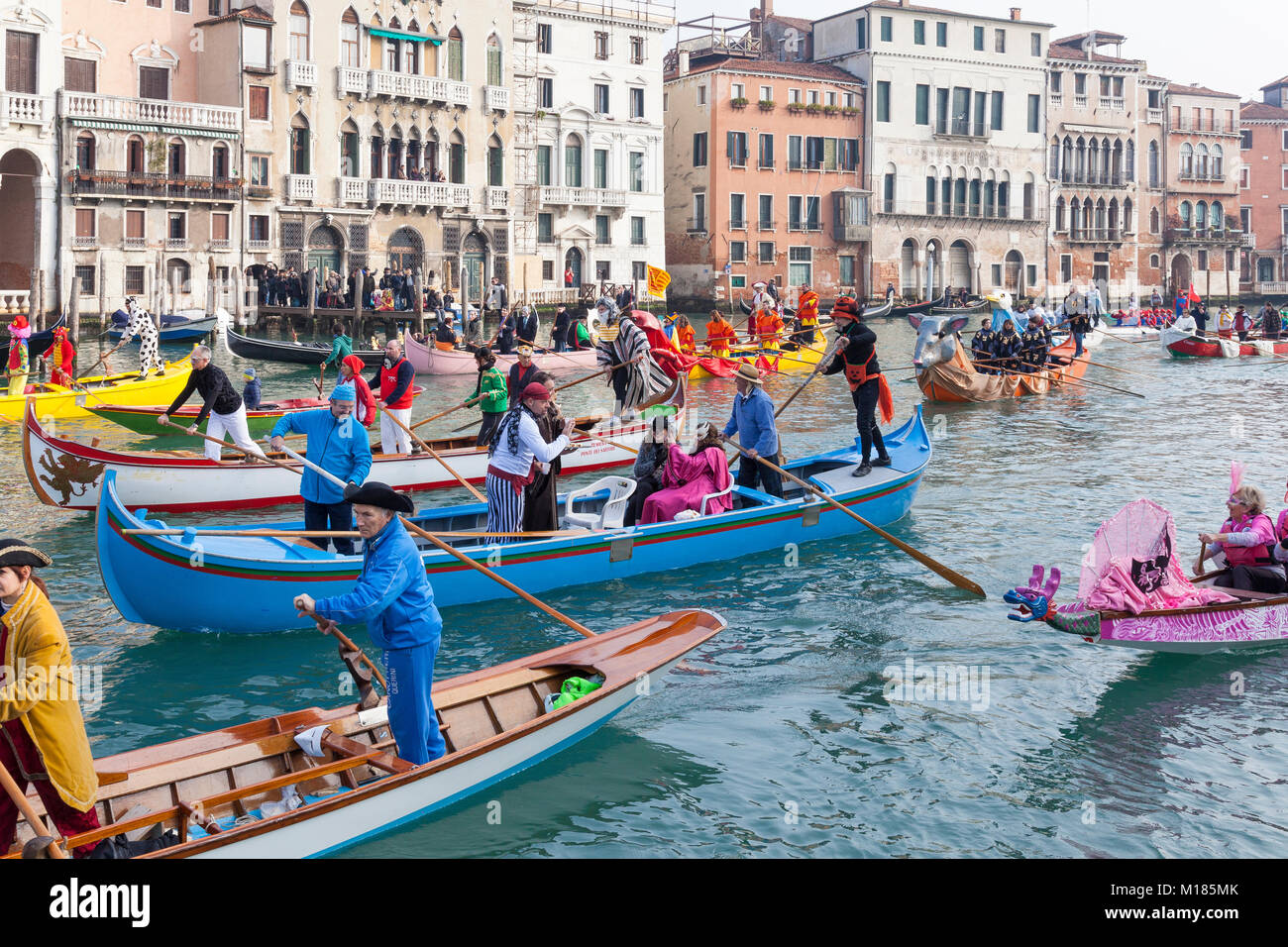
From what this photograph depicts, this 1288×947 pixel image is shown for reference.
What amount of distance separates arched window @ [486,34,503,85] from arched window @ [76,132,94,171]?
1176 cm

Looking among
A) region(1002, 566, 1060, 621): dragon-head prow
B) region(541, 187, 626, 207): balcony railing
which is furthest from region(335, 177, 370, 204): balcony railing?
region(1002, 566, 1060, 621): dragon-head prow

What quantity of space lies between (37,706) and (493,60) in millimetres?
35466

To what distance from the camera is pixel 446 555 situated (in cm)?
823

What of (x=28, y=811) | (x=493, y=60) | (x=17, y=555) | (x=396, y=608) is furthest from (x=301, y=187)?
(x=28, y=811)

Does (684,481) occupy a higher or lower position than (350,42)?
lower

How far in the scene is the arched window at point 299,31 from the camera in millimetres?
33000

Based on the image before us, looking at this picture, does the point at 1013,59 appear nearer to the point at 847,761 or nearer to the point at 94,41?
the point at 94,41

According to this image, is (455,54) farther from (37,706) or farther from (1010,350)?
(37,706)

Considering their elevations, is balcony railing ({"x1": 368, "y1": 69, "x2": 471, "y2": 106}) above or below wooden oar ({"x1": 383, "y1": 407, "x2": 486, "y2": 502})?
above

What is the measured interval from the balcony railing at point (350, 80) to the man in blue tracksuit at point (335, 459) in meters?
27.6

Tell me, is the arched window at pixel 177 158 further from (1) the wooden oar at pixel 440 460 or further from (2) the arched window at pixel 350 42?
(1) the wooden oar at pixel 440 460

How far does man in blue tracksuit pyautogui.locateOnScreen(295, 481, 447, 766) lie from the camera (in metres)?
4.70

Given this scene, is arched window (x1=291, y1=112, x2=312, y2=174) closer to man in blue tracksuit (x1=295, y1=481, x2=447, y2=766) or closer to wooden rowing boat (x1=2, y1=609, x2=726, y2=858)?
wooden rowing boat (x1=2, y1=609, x2=726, y2=858)

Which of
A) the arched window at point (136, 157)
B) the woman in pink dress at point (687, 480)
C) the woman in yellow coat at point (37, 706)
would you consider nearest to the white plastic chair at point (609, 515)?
the woman in pink dress at point (687, 480)
